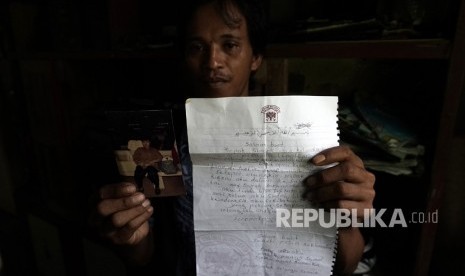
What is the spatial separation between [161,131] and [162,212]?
1.03 feet

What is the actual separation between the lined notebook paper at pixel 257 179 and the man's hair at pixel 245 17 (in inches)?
11.8

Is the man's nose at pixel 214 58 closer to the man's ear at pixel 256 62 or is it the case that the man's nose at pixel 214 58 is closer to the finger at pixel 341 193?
the man's ear at pixel 256 62

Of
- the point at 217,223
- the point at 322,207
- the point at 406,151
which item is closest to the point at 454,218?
the point at 406,151

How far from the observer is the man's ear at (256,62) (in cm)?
74

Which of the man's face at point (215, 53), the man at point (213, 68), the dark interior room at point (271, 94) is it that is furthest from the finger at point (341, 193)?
the man's face at point (215, 53)

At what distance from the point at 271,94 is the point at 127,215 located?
0.49m

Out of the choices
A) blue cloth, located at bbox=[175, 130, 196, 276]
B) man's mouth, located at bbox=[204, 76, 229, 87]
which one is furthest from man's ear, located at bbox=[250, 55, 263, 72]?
blue cloth, located at bbox=[175, 130, 196, 276]

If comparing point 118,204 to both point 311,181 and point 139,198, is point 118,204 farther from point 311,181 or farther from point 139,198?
point 311,181

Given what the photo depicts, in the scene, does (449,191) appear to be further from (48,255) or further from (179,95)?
(48,255)

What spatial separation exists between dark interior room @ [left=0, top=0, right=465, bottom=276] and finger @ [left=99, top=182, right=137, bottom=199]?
1.4 inches

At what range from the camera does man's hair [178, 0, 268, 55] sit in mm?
671

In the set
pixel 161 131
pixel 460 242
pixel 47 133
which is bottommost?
pixel 460 242

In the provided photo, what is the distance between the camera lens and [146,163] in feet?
1.64

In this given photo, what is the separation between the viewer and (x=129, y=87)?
1245mm
